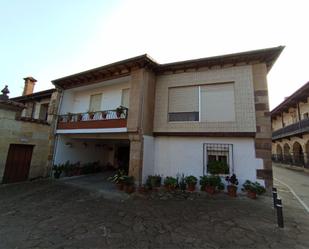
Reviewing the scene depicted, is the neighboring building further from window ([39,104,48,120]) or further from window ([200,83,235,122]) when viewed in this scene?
window ([39,104,48,120])

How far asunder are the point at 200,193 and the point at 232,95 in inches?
187

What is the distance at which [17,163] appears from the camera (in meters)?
9.40

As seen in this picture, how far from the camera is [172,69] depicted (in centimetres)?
898

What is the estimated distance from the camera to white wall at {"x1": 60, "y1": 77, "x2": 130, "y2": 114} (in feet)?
33.6

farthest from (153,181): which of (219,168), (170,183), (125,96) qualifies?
(125,96)

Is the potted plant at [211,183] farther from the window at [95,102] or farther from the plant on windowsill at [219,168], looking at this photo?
the window at [95,102]

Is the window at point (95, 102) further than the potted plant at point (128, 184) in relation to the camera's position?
Yes

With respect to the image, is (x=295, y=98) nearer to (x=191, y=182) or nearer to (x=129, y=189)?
(x=191, y=182)

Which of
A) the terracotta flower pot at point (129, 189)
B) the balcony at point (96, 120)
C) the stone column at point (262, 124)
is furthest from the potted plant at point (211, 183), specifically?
the balcony at point (96, 120)

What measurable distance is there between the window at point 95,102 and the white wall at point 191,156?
4.81m

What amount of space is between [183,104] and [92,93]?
6458mm

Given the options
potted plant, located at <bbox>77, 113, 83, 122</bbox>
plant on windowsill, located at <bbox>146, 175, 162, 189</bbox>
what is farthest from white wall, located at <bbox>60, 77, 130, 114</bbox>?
plant on windowsill, located at <bbox>146, 175, 162, 189</bbox>

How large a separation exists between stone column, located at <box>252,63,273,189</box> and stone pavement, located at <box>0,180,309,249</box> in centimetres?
105

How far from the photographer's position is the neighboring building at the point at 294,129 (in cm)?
1688
